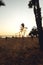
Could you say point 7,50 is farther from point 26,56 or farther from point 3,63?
point 3,63

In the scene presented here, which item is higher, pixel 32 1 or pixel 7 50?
pixel 32 1

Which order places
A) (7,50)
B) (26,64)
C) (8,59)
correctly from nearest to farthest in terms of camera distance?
(26,64) < (8,59) < (7,50)

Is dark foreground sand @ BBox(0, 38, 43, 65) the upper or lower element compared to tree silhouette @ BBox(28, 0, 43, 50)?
lower

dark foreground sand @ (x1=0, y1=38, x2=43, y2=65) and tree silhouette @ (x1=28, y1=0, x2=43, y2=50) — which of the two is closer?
dark foreground sand @ (x1=0, y1=38, x2=43, y2=65)

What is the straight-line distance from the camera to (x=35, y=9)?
26.1 meters

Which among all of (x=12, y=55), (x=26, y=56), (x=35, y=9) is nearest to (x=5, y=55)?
(x=12, y=55)

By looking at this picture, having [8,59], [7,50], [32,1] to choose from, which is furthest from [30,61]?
[32,1]

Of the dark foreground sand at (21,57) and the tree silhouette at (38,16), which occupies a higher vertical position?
the tree silhouette at (38,16)

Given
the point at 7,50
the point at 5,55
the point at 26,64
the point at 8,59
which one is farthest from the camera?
the point at 7,50

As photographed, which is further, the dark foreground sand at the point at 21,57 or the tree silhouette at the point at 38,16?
the tree silhouette at the point at 38,16

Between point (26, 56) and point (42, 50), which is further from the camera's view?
point (42, 50)

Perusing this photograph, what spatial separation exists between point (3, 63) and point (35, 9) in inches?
310

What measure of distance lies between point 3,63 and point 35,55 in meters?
4.05

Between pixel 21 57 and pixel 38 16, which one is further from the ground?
pixel 38 16
